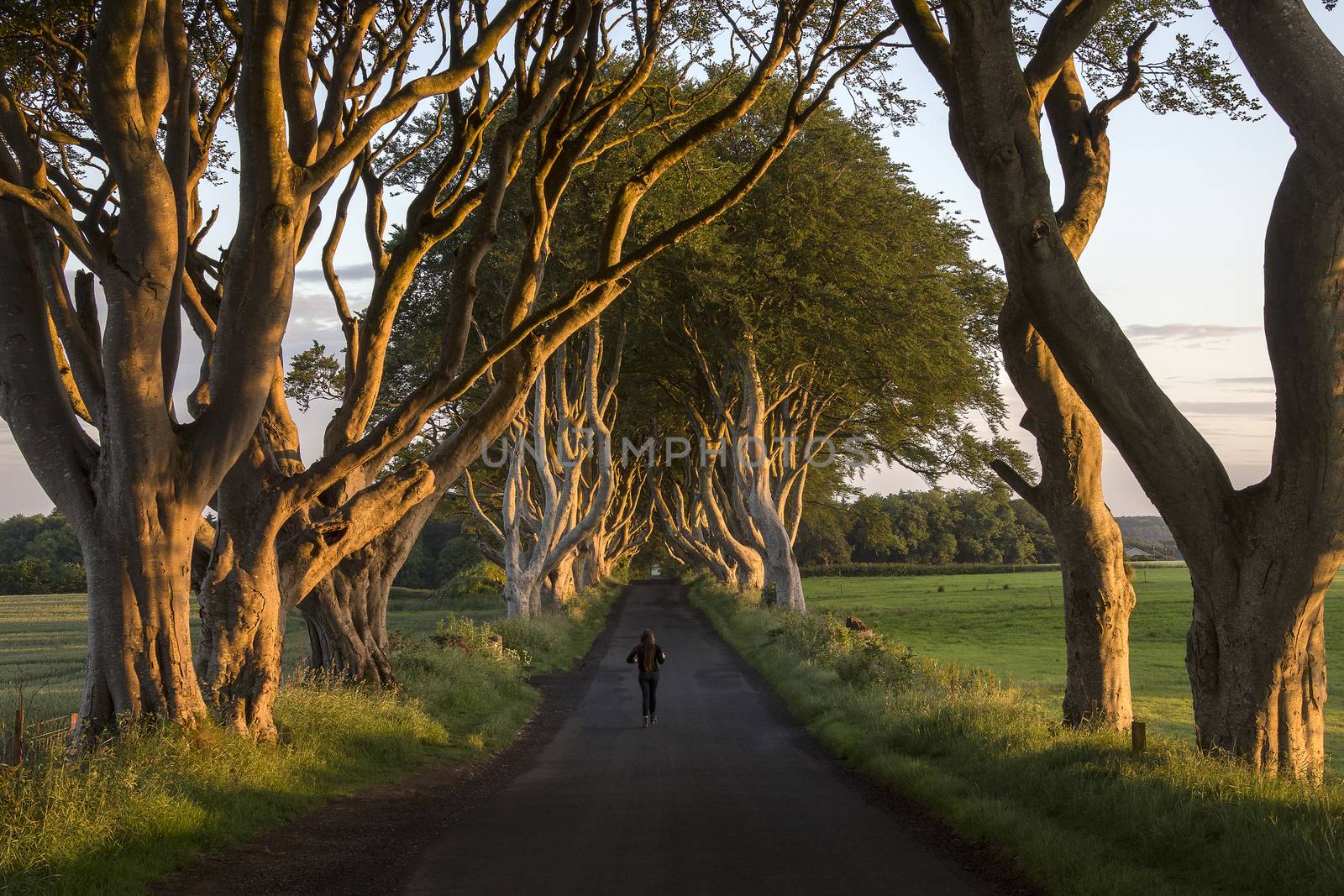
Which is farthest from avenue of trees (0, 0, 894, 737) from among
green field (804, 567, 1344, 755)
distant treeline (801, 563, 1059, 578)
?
distant treeline (801, 563, 1059, 578)

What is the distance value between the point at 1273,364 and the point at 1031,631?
42.6 metres

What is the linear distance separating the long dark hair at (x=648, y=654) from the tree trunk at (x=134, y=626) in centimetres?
804

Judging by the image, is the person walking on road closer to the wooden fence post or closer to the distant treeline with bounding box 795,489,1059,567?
the wooden fence post

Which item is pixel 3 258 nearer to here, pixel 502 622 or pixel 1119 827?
pixel 1119 827

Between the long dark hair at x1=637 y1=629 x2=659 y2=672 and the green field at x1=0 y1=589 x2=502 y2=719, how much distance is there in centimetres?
482

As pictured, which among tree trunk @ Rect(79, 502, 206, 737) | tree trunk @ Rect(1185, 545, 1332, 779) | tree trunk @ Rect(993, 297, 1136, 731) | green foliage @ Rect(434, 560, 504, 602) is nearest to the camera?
tree trunk @ Rect(1185, 545, 1332, 779)

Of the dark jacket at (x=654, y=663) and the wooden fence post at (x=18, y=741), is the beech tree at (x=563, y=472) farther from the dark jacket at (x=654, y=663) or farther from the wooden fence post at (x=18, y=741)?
the wooden fence post at (x=18, y=741)

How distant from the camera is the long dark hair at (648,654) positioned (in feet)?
55.7

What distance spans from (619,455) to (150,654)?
126 ft

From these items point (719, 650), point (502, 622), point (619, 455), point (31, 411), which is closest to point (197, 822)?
point (31, 411)

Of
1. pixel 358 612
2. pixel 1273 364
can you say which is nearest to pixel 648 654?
pixel 358 612

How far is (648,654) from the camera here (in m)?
17.1

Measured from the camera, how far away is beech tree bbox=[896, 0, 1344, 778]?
7.98 meters

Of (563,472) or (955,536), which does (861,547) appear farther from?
(563,472)
